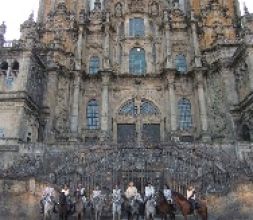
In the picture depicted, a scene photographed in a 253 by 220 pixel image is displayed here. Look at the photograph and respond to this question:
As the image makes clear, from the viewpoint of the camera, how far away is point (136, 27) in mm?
42750

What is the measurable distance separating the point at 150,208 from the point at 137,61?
1049 inches

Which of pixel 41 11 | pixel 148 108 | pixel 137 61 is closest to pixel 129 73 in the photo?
pixel 137 61

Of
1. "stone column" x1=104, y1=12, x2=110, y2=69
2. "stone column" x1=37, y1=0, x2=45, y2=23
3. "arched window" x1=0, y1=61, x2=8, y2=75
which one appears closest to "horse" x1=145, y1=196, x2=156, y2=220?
"arched window" x1=0, y1=61, x2=8, y2=75

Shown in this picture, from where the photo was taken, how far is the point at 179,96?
38938mm

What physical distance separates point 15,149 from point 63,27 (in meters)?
17.4

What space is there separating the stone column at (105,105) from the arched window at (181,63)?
26.2ft

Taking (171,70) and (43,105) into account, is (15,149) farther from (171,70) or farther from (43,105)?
(171,70)

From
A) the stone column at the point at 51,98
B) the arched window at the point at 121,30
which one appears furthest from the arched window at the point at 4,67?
the arched window at the point at 121,30

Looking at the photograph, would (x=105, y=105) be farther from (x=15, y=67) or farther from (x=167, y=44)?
(x=167, y=44)

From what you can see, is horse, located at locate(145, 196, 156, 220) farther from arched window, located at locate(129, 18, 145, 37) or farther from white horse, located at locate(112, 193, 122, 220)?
arched window, located at locate(129, 18, 145, 37)

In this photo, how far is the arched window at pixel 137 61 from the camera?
4088cm

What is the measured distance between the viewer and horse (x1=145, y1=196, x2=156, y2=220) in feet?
54.3

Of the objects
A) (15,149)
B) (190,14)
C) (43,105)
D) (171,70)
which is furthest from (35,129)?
(190,14)

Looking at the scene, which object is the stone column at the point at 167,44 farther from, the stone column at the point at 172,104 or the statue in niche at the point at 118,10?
the statue in niche at the point at 118,10
